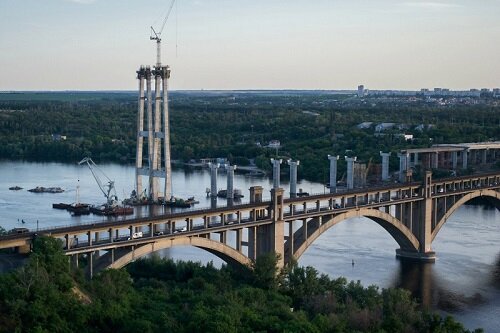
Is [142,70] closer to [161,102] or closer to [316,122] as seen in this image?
[161,102]

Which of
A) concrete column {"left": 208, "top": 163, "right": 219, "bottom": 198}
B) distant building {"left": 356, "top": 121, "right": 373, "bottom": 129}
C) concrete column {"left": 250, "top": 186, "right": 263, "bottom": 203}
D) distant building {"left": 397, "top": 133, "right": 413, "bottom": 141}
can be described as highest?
concrete column {"left": 250, "top": 186, "right": 263, "bottom": 203}

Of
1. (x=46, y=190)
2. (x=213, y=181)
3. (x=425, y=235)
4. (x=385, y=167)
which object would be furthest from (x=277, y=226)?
(x=385, y=167)

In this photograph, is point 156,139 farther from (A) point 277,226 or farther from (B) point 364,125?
(B) point 364,125

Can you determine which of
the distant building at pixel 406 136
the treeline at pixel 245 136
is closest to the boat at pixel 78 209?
the treeline at pixel 245 136

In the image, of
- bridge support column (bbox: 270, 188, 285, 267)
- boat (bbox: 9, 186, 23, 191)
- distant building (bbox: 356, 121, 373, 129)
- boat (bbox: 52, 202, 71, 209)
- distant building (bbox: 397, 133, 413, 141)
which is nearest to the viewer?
bridge support column (bbox: 270, 188, 285, 267)

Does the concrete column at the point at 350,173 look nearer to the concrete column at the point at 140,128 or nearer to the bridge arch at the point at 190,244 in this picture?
the concrete column at the point at 140,128

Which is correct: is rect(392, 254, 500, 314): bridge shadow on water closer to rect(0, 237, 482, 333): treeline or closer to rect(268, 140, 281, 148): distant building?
rect(0, 237, 482, 333): treeline

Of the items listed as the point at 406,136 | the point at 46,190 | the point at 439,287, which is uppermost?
the point at 406,136

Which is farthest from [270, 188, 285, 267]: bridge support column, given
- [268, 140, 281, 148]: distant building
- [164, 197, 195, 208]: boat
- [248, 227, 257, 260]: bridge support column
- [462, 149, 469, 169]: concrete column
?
[268, 140, 281, 148]: distant building
